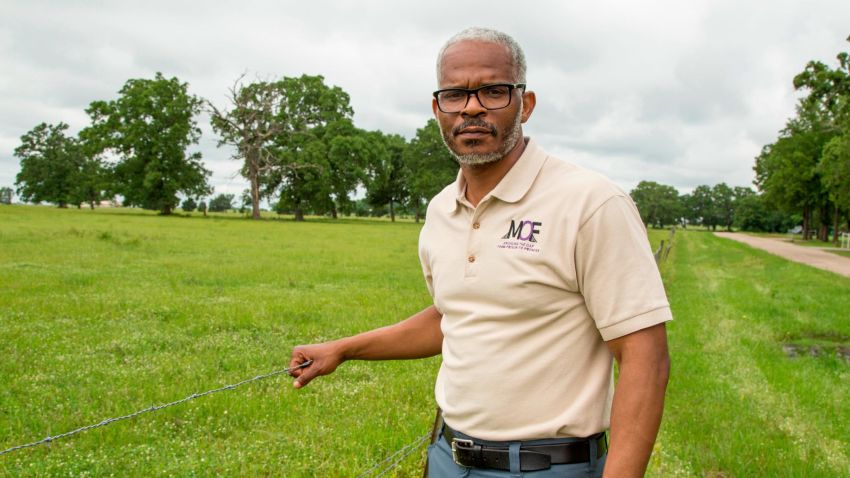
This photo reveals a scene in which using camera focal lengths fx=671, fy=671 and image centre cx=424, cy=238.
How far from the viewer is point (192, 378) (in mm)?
7594

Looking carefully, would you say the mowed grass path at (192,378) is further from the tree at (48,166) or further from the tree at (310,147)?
the tree at (48,166)

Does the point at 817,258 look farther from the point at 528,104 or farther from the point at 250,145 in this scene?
the point at 250,145

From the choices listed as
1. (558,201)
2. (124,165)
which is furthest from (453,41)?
(124,165)

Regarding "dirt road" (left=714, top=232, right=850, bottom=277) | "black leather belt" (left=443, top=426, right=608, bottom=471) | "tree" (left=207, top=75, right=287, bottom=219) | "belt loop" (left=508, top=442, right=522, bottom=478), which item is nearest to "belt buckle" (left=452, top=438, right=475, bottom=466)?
"black leather belt" (left=443, top=426, right=608, bottom=471)

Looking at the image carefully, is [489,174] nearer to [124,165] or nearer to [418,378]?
[418,378]

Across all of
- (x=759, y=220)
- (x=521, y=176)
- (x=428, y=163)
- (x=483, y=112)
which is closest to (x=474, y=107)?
(x=483, y=112)

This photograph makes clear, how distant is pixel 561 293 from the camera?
6.51ft

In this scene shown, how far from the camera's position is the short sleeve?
1860mm

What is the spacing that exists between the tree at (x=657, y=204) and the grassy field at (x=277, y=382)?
6088 inches

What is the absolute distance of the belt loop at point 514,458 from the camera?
202 cm

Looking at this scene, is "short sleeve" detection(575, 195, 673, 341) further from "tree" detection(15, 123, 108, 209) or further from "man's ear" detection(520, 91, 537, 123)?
"tree" detection(15, 123, 108, 209)

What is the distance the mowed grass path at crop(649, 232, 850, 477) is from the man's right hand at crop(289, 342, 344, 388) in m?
3.79

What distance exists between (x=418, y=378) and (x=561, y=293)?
20.3 ft

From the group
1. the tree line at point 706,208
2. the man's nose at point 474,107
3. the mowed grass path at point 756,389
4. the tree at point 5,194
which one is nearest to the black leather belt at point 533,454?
the man's nose at point 474,107
